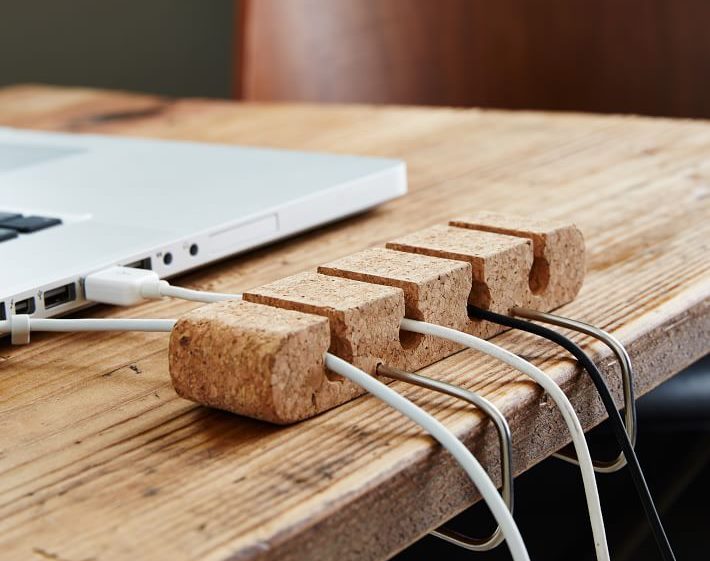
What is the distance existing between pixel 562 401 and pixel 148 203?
30 cm

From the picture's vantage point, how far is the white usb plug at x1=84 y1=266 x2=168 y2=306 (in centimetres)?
49

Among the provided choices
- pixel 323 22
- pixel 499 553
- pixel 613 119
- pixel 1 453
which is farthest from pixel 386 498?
pixel 323 22

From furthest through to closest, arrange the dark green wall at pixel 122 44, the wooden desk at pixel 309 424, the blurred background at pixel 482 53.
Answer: the dark green wall at pixel 122 44 → the blurred background at pixel 482 53 → the wooden desk at pixel 309 424

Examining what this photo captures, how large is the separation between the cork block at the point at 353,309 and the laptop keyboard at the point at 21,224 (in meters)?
0.19

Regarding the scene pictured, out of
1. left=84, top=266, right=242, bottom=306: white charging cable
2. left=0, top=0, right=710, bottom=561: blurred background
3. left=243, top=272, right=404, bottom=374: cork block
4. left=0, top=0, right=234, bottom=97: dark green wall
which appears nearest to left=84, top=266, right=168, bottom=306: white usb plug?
left=84, top=266, right=242, bottom=306: white charging cable

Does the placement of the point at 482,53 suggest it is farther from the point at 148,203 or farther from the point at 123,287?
the point at 123,287

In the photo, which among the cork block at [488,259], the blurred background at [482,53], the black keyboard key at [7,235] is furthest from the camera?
the blurred background at [482,53]

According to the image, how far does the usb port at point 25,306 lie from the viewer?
0.47 meters

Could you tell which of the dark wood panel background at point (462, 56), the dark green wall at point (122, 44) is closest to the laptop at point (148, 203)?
the dark wood panel background at point (462, 56)

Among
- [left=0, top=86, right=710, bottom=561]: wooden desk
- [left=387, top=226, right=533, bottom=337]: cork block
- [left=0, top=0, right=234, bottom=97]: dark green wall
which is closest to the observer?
[left=0, top=86, right=710, bottom=561]: wooden desk

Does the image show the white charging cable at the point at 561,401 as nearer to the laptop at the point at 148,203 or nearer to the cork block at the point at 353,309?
the cork block at the point at 353,309

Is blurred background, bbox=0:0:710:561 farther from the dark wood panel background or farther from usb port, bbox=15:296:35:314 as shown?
usb port, bbox=15:296:35:314

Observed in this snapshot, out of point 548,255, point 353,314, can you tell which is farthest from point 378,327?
point 548,255

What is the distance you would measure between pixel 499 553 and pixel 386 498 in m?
0.40
